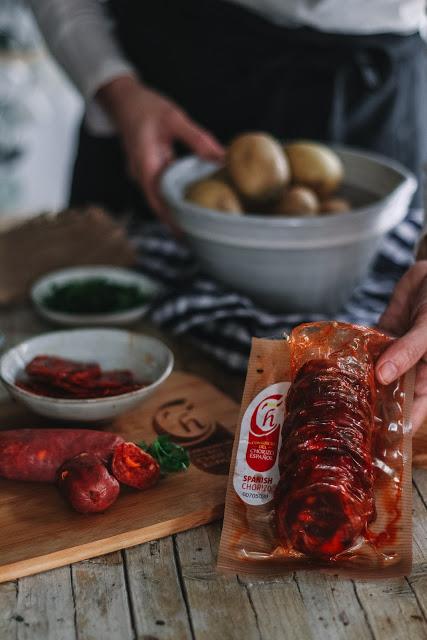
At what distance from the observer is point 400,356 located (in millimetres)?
1068

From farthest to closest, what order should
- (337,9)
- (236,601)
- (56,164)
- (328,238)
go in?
(56,164) < (337,9) < (328,238) < (236,601)

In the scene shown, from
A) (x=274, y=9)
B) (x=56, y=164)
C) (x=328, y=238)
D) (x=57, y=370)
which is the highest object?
(x=274, y=9)

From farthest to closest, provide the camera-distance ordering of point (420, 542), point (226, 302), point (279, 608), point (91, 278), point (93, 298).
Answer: point (91, 278)
point (93, 298)
point (226, 302)
point (420, 542)
point (279, 608)

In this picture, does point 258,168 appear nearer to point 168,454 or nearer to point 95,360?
point 95,360

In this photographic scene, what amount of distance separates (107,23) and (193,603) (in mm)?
1561

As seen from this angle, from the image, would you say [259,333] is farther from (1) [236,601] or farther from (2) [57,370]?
(1) [236,601]

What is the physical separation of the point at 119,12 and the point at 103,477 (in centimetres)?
136

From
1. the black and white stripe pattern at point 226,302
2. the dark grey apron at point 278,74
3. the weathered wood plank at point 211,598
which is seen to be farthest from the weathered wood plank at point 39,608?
the dark grey apron at point 278,74

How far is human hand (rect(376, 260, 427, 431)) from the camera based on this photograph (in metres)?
1.07

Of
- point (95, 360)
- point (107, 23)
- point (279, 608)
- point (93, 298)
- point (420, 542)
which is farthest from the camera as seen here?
point (107, 23)

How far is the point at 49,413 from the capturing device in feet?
4.06

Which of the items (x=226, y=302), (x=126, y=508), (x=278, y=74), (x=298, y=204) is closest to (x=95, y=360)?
(x=226, y=302)

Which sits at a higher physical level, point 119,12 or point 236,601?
point 119,12

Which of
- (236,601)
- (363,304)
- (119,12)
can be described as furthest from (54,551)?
(119,12)
